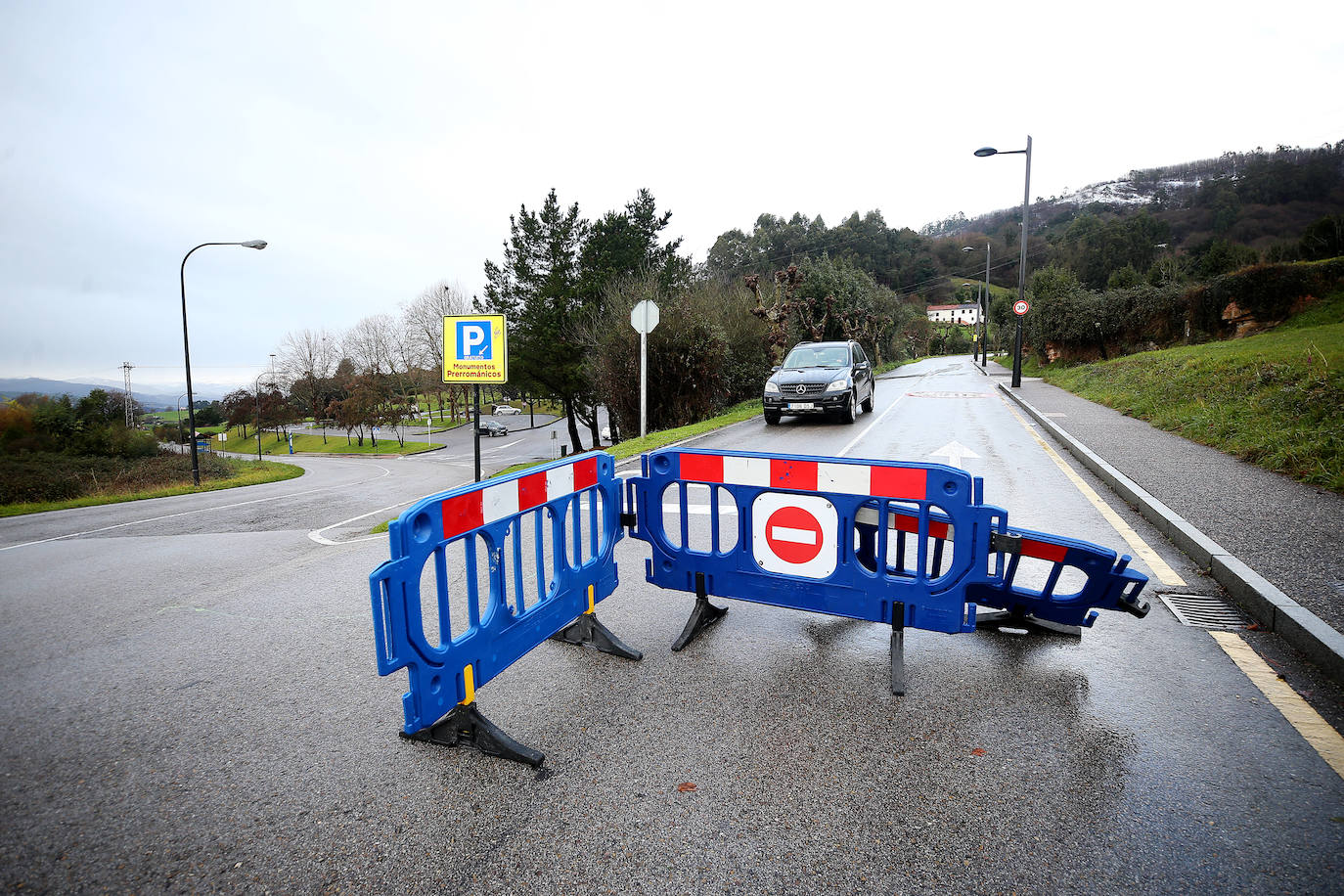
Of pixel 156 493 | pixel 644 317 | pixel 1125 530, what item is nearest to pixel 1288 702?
pixel 1125 530

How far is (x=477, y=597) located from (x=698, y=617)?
5.36 feet

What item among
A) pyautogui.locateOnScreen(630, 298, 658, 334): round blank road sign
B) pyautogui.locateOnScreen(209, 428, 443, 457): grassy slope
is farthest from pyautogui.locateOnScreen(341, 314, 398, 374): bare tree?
pyautogui.locateOnScreen(630, 298, 658, 334): round blank road sign

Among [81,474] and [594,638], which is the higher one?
[594,638]

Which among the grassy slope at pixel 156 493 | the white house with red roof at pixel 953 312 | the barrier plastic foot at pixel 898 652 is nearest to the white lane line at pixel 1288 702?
the barrier plastic foot at pixel 898 652

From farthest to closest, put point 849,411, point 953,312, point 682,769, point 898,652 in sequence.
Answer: point 953,312
point 849,411
point 898,652
point 682,769

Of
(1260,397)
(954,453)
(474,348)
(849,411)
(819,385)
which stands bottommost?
(954,453)

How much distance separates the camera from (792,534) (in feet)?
12.7

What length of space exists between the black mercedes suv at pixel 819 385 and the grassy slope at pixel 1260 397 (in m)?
5.78

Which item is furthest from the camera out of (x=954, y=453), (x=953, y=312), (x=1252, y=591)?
(x=953, y=312)

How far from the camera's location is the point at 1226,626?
392 centimetres

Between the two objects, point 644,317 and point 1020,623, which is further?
point 644,317

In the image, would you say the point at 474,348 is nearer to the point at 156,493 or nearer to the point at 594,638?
the point at 594,638

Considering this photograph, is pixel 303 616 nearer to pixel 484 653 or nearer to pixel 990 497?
pixel 484 653

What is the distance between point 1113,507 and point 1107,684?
4396mm
